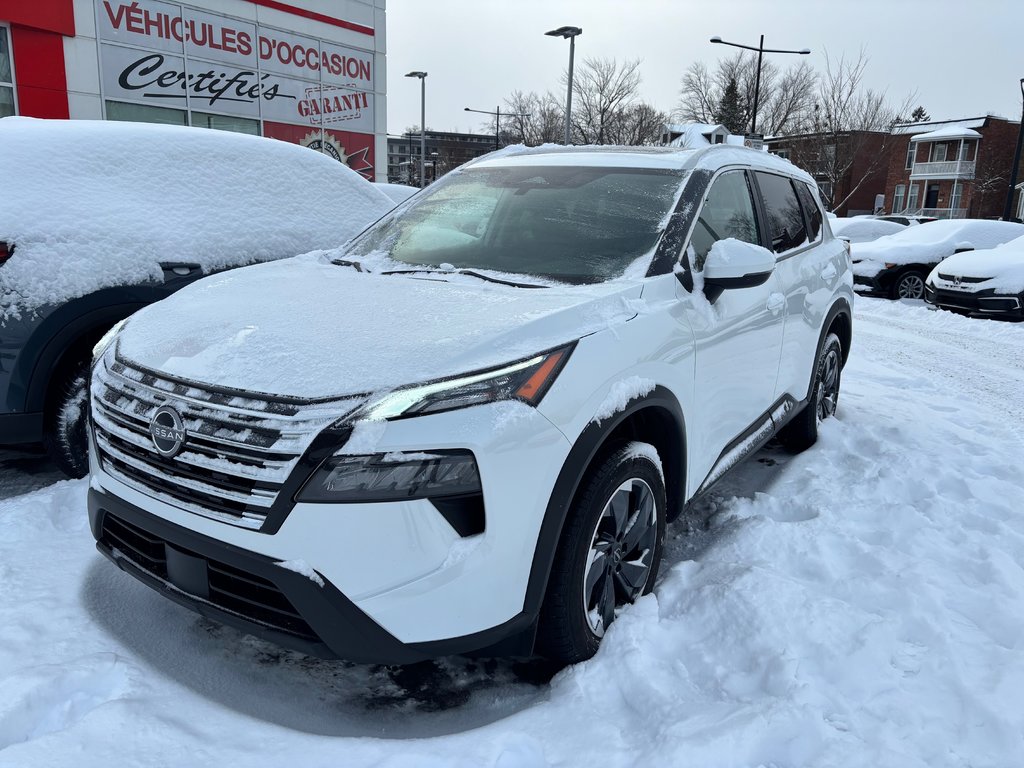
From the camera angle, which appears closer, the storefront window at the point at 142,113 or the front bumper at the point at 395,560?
the front bumper at the point at 395,560

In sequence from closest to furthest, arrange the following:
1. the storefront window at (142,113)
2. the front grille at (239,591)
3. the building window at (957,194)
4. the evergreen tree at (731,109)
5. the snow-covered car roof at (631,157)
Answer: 1. the front grille at (239,591)
2. the snow-covered car roof at (631,157)
3. the storefront window at (142,113)
4. the evergreen tree at (731,109)
5. the building window at (957,194)

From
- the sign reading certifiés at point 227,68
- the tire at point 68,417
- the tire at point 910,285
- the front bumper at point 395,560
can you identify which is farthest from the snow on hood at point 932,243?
the sign reading certifiés at point 227,68

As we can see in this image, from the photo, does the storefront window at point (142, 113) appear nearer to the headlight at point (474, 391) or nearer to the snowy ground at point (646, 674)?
the snowy ground at point (646, 674)

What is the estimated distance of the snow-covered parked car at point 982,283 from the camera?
10.6 meters

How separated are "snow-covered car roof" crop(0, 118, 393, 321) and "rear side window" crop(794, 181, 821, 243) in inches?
105

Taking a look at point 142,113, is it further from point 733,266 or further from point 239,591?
point 239,591

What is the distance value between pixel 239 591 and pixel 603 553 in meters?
1.10

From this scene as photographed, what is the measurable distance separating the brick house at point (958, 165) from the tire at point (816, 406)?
5108 cm

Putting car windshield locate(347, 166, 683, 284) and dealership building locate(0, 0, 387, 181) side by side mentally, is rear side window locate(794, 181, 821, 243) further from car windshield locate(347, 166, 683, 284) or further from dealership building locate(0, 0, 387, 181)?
dealership building locate(0, 0, 387, 181)

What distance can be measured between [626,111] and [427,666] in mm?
43347

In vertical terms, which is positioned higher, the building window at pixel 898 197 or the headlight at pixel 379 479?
the building window at pixel 898 197

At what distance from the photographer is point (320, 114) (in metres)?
20.2

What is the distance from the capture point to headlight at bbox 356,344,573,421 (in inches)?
75.3

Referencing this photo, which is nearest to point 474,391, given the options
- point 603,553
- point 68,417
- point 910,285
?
point 603,553
